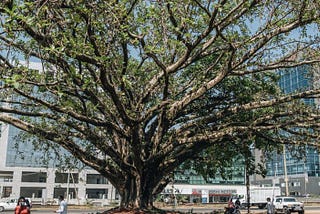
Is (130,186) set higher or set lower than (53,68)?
lower

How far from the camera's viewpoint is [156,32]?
1124 centimetres

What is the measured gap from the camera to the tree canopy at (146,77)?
9.66m

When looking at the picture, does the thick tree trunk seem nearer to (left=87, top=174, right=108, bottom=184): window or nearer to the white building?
the white building

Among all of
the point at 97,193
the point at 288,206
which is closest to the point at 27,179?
the point at 97,193

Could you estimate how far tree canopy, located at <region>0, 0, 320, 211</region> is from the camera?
9656 mm

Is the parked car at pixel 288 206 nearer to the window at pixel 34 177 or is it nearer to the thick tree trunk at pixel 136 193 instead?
the thick tree trunk at pixel 136 193

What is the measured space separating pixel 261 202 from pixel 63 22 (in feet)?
158

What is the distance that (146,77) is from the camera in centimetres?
1566

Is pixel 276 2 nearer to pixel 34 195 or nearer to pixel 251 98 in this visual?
pixel 251 98

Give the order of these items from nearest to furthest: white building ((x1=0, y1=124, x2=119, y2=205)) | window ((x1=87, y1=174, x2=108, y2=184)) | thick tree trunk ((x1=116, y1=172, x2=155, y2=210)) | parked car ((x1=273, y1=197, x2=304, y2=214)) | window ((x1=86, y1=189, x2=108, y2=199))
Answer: thick tree trunk ((x1=116, y1=172, x2=155, y2=210)), parked car ((x1=273, y1=197, x2=304, y2=214)), white building ((x1=0, y1=124, x2=119, y2=205)), window ((x1=86, y1=189, x2=108, y2=199)), window ((x1=87, y1=174, x2=108, y2=184))

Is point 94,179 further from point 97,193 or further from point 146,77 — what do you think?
point 146,77

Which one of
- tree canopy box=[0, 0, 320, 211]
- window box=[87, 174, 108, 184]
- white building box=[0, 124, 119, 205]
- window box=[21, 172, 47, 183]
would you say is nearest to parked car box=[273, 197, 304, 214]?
tree canopy box=[0, 0, 320, 211]

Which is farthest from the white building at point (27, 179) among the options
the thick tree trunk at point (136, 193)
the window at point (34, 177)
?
the thick tree trunk at point (136, 193)

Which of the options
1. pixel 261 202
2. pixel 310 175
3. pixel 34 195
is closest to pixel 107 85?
pixel 261 202
